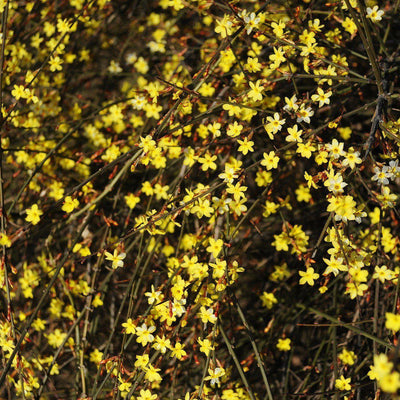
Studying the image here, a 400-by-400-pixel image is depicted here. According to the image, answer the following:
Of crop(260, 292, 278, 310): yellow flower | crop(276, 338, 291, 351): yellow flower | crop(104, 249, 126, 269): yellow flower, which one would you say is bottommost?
crop(276, 338, 291, 351): yellow flower

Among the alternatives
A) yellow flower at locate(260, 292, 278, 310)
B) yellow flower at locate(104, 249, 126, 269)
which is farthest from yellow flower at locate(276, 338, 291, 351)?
yellow flower at locate(104, 249, 126, 269)

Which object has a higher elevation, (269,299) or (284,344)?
(269,299)

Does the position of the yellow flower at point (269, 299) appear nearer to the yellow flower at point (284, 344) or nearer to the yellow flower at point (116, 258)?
the yellow flower at point (284, 344)

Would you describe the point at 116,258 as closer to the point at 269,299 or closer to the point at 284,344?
the point at 269,299

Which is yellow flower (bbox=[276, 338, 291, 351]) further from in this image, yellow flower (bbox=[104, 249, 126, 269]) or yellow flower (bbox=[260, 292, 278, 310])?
yellow flower (bbox=[104, 249, 126, 269])

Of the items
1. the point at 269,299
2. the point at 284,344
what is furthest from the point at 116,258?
the point at 284,344

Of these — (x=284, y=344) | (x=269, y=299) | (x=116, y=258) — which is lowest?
(x=284, y=344)

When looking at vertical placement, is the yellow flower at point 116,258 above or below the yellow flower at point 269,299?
above

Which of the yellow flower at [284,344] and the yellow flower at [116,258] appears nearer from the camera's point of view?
the yellow flower at [116,258]

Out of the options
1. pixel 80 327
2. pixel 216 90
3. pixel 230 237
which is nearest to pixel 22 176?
pixel 80 327

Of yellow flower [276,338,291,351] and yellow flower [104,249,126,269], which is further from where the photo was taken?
yellow flower [276,338,291,351]

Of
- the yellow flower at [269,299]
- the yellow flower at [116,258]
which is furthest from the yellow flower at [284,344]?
the yellow flower at [116,258]

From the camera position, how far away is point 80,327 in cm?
243

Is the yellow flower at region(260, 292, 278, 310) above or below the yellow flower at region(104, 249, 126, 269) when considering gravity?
below
